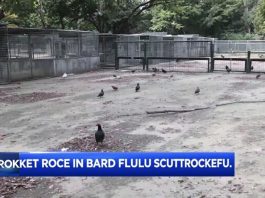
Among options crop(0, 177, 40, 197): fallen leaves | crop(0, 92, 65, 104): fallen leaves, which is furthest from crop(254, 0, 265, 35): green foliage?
crop(0, 177, 40, 197): fallen leaves

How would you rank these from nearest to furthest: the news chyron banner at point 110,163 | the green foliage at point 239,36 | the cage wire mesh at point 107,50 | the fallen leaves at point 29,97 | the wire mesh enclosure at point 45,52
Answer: the news chyron banner at point 110,163 < the fallen leaves at point 29,97 < the wire mesh enclosure at point 45,52 < the cage wire mesh at point 107,50 < the green foliage at point 239,36

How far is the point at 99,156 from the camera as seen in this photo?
2.88 meters

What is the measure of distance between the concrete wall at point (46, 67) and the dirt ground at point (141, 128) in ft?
7.54

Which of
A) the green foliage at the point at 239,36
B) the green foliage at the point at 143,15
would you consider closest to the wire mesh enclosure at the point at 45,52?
the green foliage at the point at 143,15

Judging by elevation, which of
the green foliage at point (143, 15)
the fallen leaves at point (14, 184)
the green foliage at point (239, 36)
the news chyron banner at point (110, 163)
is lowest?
the fallen leaves at point (14, 184)

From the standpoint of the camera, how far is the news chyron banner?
286cm

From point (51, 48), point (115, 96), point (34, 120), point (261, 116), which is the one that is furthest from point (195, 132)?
point (51, 48)

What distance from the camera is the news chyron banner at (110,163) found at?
9.37 ft

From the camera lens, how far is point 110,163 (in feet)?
9.41

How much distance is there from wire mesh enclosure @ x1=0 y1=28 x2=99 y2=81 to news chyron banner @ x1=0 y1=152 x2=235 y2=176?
55.5 ft

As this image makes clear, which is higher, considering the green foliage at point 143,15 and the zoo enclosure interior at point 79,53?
the green foliage at point 143,15

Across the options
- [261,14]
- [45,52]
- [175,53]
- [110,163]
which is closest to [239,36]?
[261,14]

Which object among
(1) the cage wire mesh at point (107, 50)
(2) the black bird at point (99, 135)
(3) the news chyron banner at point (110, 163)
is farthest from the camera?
(1) the cage wire mesh at point (107, 50)

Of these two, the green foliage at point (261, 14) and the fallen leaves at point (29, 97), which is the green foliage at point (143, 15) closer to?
the green foliage at point (261, 14)
